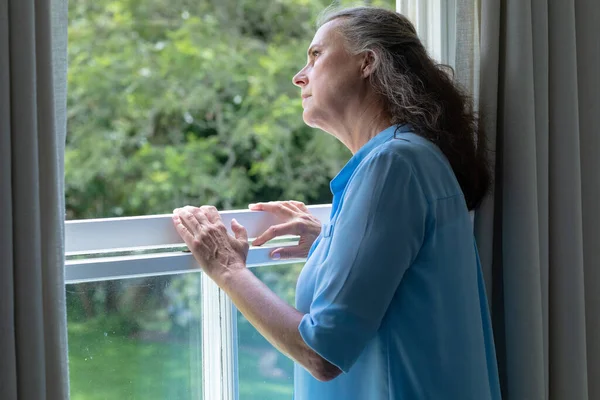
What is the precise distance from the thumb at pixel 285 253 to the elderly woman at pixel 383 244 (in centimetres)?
14

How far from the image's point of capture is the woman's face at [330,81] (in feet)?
3.94

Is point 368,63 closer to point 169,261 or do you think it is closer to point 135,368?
point 169,261

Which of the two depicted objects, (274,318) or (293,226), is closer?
(274,318)

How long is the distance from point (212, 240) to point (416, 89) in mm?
435

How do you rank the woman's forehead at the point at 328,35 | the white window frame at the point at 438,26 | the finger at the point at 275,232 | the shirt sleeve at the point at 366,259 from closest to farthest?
1. the shirt sleeve at the point at 366,259
2. the woman's forehead at the point at 328,35
3. the finger at the point at 275,232
4. the white window frame at the point at 438,26

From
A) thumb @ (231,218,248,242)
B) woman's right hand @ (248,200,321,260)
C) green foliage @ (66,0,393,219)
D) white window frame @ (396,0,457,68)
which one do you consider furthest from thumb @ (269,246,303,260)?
green foliage @ (66,0,393,219)

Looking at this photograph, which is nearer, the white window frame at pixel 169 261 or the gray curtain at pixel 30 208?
the gray curtain at pixel 30 208

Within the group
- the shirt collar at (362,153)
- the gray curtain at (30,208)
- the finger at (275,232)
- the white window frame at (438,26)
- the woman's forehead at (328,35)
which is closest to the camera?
the gray curtain at (30,208)

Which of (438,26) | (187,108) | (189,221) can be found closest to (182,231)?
(189,221)

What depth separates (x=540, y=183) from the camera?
4.48ft

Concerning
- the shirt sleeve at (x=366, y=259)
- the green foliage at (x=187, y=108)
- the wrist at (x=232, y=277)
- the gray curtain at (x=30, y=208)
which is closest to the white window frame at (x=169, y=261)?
the wrist at (x=232, y=277)

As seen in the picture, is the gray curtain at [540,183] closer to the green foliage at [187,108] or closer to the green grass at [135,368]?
the green grass at [135,368]

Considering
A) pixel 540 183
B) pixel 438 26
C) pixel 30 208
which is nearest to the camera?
pixel 30 208

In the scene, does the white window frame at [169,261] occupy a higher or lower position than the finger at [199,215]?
lower
